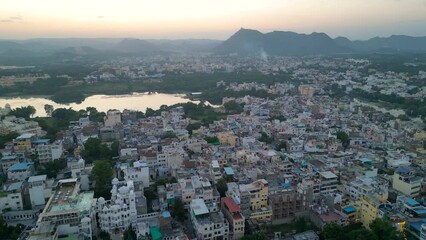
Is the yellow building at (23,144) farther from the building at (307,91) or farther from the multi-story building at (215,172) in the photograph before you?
the building at (307,91)

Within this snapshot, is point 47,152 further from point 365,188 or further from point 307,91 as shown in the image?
point 307,91

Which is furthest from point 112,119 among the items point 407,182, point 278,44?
point 278,44

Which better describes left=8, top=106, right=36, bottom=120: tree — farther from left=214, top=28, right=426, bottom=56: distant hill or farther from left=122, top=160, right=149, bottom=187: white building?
left=214, top=28, right=426, bottom=56: distant hill

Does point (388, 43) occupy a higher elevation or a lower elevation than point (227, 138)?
higher

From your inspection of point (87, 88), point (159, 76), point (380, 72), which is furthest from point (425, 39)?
point (87, 88)

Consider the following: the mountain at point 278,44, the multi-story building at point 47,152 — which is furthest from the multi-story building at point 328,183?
the mountain at point 278,44

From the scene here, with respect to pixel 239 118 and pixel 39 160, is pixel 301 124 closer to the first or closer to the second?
pixel 239 118

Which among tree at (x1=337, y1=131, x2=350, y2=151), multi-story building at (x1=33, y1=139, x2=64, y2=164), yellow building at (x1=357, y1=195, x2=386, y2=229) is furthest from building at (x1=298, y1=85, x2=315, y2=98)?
multi-story building at (x1=33, y1=139, x2=64, y2=164)

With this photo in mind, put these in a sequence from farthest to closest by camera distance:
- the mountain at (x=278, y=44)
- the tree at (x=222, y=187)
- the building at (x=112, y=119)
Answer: the mountain at (x=278, y=44)
the building at (x=112, y=119)
the tree at (x=222, y=187)
